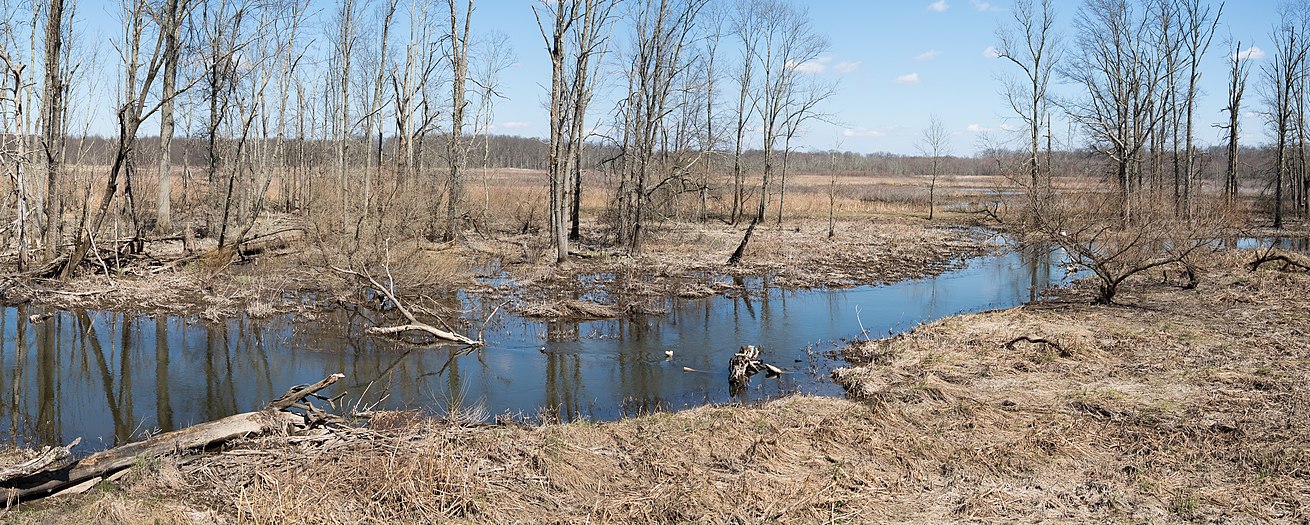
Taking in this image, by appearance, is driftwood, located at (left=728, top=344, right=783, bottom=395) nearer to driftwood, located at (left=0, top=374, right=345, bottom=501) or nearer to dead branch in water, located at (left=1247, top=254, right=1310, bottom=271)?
driftwood, located at (left=0, top=374, right=345, bottom=501)

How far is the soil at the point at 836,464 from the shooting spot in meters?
6.04

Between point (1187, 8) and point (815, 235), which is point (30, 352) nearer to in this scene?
point (815, 235)

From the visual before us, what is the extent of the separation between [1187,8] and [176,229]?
116 ft

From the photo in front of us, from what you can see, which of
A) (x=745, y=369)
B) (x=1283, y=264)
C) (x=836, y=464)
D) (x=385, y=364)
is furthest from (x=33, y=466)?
(x=1283, y=264)

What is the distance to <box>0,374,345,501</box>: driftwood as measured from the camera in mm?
6141

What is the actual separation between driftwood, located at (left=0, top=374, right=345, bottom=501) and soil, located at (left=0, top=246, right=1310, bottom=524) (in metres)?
0.15

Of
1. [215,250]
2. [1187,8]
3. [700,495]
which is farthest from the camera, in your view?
[1187,8]

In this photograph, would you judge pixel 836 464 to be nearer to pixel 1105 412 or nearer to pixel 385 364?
pixel 1105 412

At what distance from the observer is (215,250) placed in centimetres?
1770

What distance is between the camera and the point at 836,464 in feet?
23.5

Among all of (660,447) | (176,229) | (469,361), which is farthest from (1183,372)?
(176,229)

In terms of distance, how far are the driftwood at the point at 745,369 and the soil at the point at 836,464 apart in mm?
1473

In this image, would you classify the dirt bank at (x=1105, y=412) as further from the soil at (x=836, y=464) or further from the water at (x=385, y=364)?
the water at (x=385, y=364)

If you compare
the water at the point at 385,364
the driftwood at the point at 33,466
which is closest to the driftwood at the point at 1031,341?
the water at the point at 385,364
